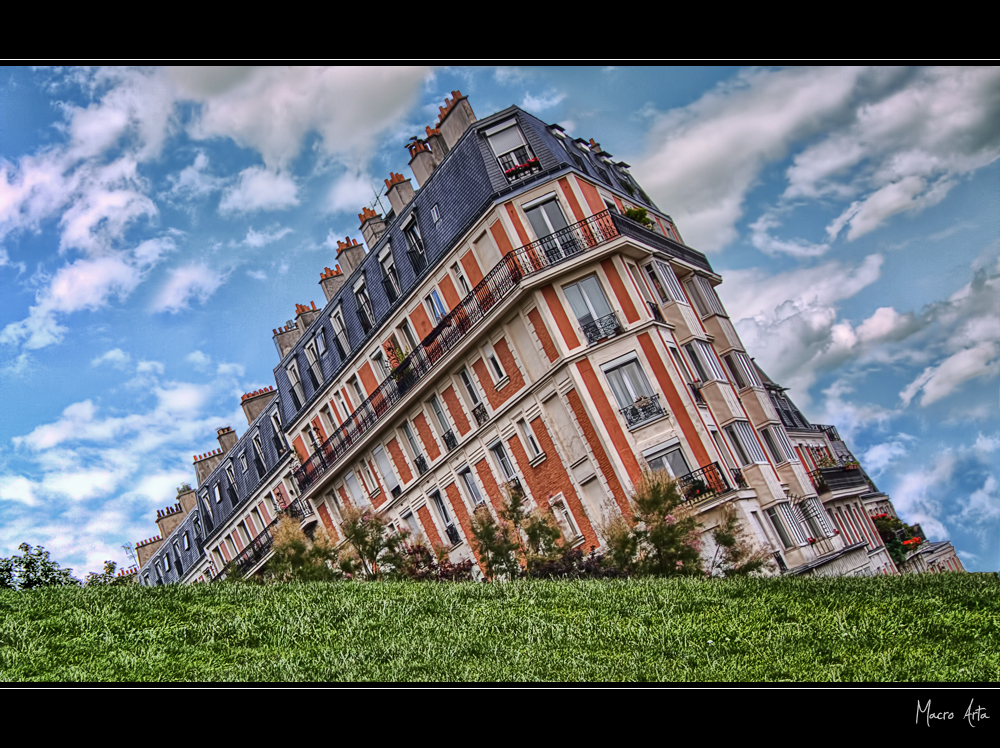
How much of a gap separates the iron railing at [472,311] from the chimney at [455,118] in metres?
4.21

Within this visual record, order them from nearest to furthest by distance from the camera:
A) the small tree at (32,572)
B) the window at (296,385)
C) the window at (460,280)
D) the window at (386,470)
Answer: the small tree at (32,572) < the window at (386,470) < the window at (460,280) < the window at (296,385)

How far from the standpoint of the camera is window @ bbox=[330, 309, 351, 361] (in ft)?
64.6

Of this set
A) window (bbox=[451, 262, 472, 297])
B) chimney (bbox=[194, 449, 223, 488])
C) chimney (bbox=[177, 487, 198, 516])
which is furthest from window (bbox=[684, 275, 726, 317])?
chimney (bbox=[177, 487, 198, 516])

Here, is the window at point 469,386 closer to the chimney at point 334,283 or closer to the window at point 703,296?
the chimney at point 334,283

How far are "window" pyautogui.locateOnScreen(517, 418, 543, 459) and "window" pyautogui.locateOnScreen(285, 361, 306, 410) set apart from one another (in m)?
7.28

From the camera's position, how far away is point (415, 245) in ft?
61.7

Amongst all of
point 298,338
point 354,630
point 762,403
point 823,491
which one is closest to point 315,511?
point 298,338

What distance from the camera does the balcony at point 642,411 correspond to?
15070 millimetres

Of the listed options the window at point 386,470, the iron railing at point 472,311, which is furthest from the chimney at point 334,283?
the window at point 386,470

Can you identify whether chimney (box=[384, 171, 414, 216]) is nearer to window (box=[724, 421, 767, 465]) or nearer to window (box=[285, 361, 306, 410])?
window (box=[285, 361, 306, 410])

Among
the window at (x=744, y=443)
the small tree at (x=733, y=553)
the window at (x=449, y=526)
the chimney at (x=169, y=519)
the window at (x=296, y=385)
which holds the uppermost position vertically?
the window at (x=296, y=385)

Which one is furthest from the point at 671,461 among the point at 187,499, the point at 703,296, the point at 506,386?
the point at 187,499
